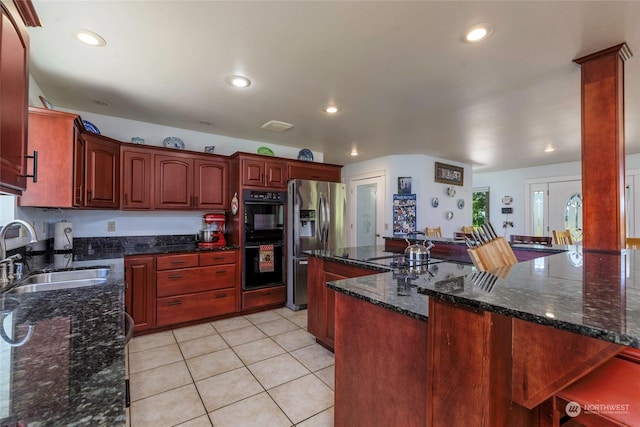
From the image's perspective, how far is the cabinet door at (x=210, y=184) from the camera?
3.52 meters

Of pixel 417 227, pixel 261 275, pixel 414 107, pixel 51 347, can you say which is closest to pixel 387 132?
pixel 414 107

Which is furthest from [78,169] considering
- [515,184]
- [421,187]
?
[515,184]

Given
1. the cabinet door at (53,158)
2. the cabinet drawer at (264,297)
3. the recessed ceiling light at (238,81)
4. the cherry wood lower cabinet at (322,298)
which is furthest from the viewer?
the cabinet drawer at (264,297)

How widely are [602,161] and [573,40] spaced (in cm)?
81

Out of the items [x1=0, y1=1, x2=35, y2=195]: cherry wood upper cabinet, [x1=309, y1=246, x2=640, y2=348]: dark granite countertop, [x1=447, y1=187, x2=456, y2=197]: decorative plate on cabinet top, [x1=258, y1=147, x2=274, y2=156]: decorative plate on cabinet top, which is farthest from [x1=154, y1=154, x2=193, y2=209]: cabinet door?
[x1=447, y1=187, x2=456, y2=197]: decorative plate on cabinet top

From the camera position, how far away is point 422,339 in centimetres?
105

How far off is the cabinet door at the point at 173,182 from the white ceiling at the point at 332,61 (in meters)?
0.48

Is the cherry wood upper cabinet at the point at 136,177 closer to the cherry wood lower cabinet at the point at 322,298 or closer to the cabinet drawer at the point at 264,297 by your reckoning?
the cabinet drawer at the point at 264,297

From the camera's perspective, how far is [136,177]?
10.3ft

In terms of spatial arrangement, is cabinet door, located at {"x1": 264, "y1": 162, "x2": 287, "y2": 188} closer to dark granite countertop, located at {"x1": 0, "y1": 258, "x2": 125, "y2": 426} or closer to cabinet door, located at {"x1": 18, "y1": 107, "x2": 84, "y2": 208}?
cabinet door, located at {"x1": 18, "y1": 107, "x2": 84, "y2": 208}

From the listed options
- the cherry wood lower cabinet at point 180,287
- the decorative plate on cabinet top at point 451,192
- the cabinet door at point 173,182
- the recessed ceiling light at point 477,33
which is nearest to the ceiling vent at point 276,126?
the cabinet door at point 173,182

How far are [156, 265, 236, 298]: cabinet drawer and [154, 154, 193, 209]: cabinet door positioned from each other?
789 mm

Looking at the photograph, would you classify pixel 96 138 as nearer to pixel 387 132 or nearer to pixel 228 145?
pixel 228 145

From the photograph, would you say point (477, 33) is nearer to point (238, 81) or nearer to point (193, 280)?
point (238, 81)
